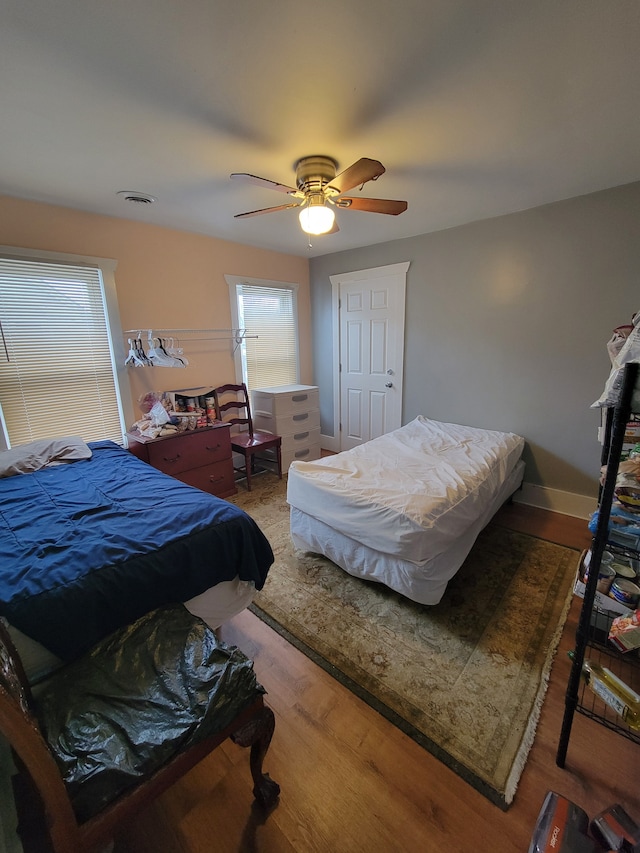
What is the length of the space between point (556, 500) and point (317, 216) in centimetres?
289

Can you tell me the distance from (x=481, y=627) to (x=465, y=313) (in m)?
2.56

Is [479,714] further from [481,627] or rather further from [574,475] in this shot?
[574,475]

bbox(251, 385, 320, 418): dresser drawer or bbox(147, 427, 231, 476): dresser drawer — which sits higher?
bbox(251, 385, 320, 418): dresser drawer

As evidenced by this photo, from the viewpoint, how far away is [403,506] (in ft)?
5.90

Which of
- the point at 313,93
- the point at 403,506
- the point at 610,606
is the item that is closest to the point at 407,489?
the point at 403,506

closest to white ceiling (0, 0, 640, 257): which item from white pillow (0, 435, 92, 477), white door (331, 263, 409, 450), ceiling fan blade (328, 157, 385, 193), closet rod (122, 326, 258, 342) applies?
ceiling fan blade (328, 157, 385, 193)

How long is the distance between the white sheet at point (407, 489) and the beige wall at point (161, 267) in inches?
70.7

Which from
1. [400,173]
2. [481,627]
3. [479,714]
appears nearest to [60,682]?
[479,714]

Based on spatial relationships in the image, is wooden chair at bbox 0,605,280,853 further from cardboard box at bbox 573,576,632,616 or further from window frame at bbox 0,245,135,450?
window frame at bbox 0,245,135,450

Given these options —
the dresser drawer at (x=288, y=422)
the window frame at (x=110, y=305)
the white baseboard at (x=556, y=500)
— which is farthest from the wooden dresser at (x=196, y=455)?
the white baseboard at (x=556, y=500)

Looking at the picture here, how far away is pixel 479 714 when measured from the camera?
1.39 m

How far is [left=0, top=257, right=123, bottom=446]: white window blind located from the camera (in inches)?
92.6

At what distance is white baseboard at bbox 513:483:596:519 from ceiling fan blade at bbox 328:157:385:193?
2.74 m

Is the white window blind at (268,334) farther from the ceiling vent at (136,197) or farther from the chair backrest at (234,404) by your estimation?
the ceiling vent at (136,197)
